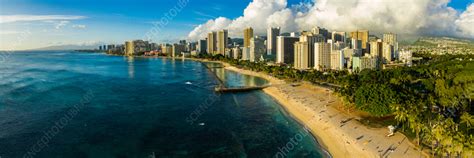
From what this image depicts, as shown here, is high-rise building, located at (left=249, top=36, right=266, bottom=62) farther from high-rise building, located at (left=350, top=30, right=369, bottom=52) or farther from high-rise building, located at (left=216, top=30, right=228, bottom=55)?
high-rise building, located at (left=350, top=30, right=369, bottom=52)

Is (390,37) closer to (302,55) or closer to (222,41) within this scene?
(302,55)

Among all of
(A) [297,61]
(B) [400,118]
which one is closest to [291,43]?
(A) [297,61]

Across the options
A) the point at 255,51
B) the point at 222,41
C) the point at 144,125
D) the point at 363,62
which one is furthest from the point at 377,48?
the point at 144,125

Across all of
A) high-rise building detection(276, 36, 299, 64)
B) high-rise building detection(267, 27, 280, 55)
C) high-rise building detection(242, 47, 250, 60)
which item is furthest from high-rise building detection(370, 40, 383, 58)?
high-rise building detection(242, 47, 250, 60)

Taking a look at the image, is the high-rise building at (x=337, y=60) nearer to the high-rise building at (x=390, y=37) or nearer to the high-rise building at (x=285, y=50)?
the high-rise building at (x=285, y=50)

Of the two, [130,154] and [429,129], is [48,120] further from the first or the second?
[429,129]
